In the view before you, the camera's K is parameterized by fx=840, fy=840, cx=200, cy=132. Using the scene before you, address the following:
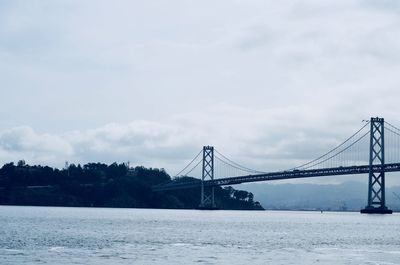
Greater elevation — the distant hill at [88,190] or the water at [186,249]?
the distant hill at [88,190]

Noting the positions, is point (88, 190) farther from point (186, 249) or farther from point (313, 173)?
point (186, 249)

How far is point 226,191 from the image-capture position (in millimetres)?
185375

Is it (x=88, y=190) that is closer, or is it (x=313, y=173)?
(x=313, y=173)

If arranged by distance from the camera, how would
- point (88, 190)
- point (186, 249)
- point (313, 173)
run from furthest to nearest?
point (88, 190), point (313, 173), point (186, 249)

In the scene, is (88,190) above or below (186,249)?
above

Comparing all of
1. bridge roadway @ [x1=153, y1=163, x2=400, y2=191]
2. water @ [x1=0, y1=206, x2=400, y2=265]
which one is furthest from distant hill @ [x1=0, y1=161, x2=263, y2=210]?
water @ [x1=0, y1=206, x2=400, y2=265]

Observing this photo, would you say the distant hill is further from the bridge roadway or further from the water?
the water

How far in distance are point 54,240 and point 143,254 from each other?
11251 millimetres

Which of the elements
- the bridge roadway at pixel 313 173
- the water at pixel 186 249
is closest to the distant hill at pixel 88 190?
the bridge roadway at pixel 313 173

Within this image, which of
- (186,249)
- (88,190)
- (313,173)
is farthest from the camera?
(88,190)

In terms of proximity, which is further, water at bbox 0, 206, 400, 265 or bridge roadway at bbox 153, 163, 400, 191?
bridge roadway at bbox 153, 163, 400, 191

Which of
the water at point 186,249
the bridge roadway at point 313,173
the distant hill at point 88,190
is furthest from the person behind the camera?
the distant hill at point 88,190

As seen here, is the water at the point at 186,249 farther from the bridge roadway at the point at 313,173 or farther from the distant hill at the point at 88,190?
the distant hill at the point at 88,190

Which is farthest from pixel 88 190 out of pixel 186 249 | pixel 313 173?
pixel 186 249
